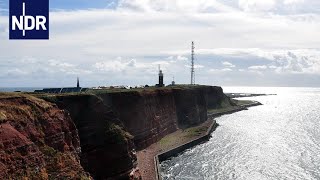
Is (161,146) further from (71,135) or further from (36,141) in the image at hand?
(36,141)

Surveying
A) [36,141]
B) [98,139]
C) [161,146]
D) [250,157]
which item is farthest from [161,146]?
[36,141]

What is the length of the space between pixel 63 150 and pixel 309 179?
51.8m

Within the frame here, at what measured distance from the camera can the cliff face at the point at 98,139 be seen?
70.8 m

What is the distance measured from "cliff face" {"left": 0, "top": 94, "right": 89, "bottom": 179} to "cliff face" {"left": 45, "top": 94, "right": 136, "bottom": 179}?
4950 mm

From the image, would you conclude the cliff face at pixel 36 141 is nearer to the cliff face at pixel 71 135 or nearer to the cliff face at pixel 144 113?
the cliff face at pixel 71 135

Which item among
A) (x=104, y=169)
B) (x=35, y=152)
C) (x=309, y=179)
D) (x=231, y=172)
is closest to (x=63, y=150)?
(x=35, y=152)

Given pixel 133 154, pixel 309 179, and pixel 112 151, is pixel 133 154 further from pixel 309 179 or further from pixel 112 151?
pixel 309 179

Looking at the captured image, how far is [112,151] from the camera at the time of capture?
237ft

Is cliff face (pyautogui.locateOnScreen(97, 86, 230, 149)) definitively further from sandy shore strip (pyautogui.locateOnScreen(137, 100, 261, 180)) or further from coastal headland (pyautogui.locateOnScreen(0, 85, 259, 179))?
sandy shore strip (pyautogui.locateOnScreen(137, 100, 261, 180))

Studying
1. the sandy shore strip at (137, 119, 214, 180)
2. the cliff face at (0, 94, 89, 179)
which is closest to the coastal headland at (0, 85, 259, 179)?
the cliff face at (0, 94, 89, 179)

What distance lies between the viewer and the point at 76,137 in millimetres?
66125

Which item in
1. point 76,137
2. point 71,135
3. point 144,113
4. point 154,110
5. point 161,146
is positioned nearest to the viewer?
point 71,135

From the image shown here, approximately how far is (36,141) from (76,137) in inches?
406

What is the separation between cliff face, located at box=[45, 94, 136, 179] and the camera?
232 feet
